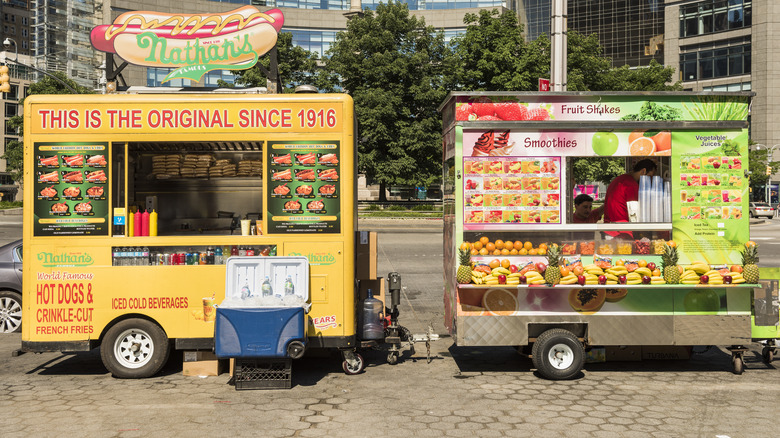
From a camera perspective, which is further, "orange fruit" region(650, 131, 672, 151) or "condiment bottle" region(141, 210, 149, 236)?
"orange fruit" region(650, 131, 672, 151)

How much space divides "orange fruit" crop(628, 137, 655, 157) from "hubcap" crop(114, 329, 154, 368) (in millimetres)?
6102

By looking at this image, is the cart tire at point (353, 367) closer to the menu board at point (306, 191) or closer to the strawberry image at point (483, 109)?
the menu board at point (306, 191)

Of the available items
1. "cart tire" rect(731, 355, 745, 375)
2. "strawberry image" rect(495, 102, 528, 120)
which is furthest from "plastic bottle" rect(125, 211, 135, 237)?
"cart tire" rect(731, 355, 745, 375)

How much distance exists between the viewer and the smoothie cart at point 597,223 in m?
7.54

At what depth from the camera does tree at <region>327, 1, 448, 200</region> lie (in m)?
38.7

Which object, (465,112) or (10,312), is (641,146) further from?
(10,312)

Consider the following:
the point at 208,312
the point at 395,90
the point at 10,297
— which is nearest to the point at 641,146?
the point at 208,312

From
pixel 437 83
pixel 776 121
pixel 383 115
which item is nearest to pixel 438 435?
pixel 383 115

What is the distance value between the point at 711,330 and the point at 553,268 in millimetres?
2016

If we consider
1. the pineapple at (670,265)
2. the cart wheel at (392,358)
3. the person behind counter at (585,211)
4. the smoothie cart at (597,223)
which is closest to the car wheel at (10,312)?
the cart wheel at (392,358)

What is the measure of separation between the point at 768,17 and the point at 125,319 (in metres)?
71.2

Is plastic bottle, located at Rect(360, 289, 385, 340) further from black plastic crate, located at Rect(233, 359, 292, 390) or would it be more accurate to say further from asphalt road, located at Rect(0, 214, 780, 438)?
black plastic crate, located at Rect(233, 359, 292, 390)

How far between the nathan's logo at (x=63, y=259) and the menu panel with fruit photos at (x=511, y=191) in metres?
4.44

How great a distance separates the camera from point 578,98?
7668 mm
